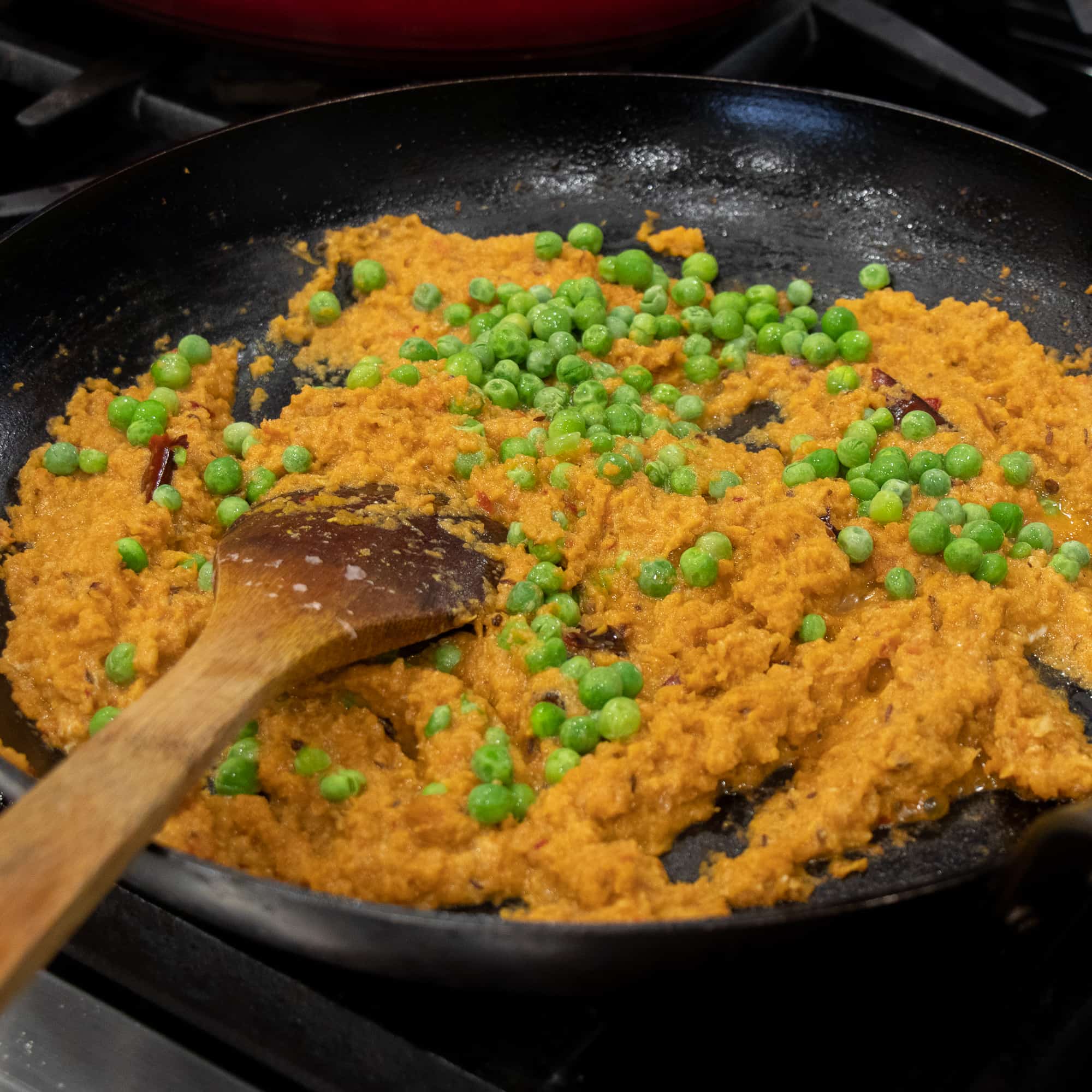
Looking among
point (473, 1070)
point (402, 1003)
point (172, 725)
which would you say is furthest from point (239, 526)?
point (473, 1070)

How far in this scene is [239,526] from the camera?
2.30 metres

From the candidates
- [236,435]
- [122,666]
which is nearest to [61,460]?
[236,435]

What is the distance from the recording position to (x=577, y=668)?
7.01 feet

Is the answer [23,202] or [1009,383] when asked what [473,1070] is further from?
[23,202]

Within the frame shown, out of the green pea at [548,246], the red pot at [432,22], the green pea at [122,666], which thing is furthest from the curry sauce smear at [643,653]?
the red pot at [432,22]

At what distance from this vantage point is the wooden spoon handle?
1.27 meters

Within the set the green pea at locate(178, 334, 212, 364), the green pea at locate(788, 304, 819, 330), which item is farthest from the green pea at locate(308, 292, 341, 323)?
the green pea at locate(788, 304, 819, 330)

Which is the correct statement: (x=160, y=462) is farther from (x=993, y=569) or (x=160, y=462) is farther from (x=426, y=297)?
(x=993, y=569)

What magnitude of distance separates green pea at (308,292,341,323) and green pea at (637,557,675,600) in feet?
4.35

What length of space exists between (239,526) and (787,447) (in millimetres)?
1453

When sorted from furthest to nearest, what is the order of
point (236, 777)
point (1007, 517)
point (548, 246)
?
point (548, 246), point (1007, 517), point (236, 777)

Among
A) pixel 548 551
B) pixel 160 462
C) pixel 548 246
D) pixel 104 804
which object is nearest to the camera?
pixel 104 804

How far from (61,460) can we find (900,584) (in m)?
2.08

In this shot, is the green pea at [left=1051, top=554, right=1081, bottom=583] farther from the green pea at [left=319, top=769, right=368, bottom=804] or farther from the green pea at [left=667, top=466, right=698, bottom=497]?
the green pea at [left=319, top=769, right=368, bottom=804]
